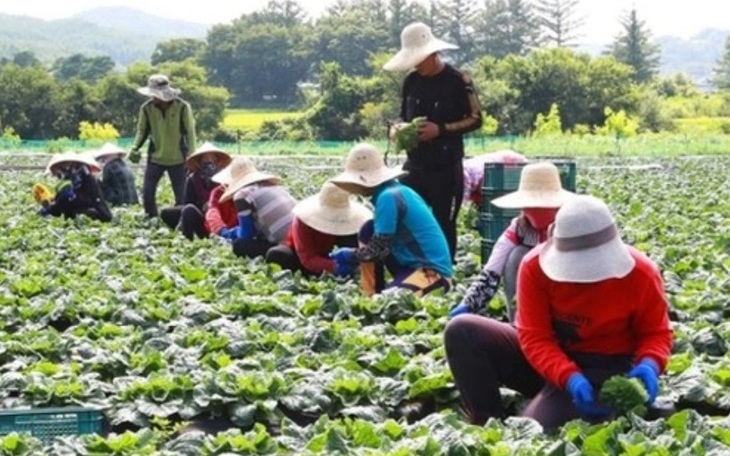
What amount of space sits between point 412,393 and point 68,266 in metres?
5.49

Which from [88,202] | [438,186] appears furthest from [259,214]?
[88,202]

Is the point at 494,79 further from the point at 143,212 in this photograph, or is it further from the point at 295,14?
the point at 295,14

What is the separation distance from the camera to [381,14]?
144 meters

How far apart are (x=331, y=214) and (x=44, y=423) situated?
168 inches

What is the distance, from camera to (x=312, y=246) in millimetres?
9133

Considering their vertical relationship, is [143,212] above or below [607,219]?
below

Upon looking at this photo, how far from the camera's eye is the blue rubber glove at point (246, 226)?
10.1m

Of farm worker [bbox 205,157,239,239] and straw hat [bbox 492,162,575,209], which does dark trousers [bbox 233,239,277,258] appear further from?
straw hat [bbox 492,162,575,209]

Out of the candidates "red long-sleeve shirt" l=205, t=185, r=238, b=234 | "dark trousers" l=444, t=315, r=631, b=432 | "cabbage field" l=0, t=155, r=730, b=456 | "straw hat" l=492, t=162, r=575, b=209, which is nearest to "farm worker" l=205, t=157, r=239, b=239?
"red long-sleeve shirt" l=205, t=185, r=238, b=234

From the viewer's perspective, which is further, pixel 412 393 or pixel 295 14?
pixel 295 14

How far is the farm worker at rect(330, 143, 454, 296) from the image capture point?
766 cm

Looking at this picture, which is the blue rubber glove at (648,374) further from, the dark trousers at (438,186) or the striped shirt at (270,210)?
the striped shirt at (270,210)

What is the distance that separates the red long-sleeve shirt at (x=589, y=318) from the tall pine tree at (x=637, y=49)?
116m

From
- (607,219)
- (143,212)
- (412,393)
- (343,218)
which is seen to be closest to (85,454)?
(412,393)
